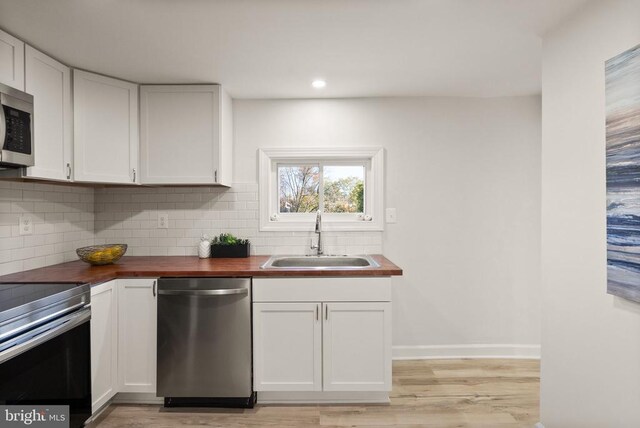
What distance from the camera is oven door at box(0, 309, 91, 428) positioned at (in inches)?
57.0

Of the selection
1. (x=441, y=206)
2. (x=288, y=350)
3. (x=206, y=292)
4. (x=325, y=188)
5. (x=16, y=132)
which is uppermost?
(x=16, y=132)

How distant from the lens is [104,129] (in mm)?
→ 2422

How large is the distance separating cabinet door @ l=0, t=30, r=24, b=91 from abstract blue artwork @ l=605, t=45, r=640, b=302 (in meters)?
2.81

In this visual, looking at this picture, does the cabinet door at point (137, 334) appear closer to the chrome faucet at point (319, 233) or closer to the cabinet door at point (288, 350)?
the cabinet door at point (288, 350)

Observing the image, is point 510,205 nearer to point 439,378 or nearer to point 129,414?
point 439,378

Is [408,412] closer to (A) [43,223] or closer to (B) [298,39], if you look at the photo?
(B) [298,39]

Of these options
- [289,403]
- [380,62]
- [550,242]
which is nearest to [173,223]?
[289,403]

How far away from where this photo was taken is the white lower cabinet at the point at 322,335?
7.30 feet

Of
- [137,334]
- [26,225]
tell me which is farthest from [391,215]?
[26,225]

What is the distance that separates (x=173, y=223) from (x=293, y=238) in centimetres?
100

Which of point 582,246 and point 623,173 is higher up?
point 623,173

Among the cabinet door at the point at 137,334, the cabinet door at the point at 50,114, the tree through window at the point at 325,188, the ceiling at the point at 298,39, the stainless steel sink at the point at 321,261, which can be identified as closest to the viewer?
the ceiling at the point at 298,39

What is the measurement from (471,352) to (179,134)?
290 cm

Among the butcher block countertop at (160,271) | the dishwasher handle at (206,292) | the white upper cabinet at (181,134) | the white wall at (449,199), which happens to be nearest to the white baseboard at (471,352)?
the white wall at (449,199)
